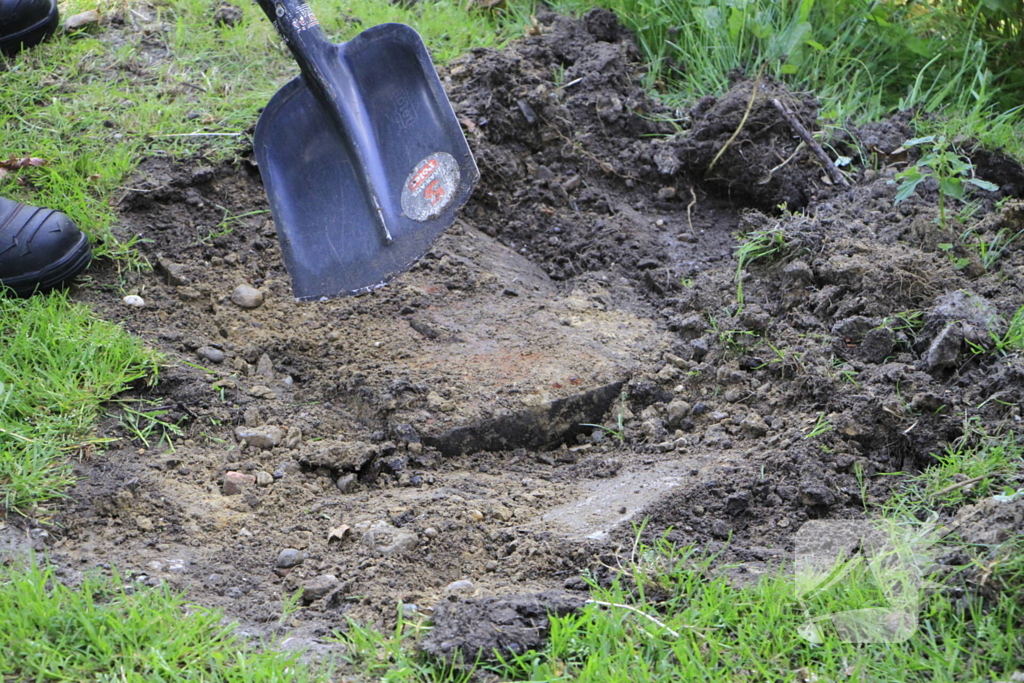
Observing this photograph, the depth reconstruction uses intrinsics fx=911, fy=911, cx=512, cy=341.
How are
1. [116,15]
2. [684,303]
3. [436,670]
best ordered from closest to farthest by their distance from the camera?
[436,670] < [684,303] < [116,15]

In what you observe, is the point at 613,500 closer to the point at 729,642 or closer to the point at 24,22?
the point at 729,642

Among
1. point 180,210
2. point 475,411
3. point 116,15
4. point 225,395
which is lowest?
point 475,411

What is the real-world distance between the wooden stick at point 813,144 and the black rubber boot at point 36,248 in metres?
2.21

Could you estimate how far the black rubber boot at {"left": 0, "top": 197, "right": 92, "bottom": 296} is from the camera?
2.38 metres

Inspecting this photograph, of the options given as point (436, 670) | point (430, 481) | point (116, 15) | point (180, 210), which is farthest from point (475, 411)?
point (116, 15)

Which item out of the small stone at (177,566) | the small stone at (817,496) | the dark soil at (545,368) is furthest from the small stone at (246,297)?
the small stone at (817,496)

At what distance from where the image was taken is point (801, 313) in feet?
7.86

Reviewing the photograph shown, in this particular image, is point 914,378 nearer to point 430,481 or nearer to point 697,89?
point 430,481

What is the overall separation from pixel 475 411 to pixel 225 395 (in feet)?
2.06

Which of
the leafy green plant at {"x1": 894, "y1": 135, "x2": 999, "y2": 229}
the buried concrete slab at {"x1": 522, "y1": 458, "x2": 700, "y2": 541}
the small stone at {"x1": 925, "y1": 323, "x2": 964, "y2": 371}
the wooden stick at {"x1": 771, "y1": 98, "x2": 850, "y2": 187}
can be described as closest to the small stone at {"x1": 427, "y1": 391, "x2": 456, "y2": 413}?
the buried concrete slab at {"x1": 522, "y1": 458, "x2": 700, "y2": 541}

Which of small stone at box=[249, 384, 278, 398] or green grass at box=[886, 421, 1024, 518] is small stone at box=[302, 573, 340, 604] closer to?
small stone at box=[249, 384, 278, 398]

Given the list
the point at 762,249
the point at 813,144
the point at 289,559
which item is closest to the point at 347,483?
the point at 289,559

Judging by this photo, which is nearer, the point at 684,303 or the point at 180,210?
the point at 684,303

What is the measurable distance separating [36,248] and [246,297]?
546 millimetres
